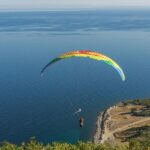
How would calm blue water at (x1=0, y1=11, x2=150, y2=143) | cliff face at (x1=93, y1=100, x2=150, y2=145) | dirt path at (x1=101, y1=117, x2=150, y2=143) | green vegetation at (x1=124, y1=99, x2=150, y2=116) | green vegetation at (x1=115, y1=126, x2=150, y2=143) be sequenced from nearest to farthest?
1. green vegetation at (x1=115, y1=126, x2=150, y2=143)
2. cliff face at (x1=93, y1=100, x2=150, y2=145)
3. dirt path at (x1=101, y1=117, x2=150, y2=143)
4. calm blue water at (x1=0, y1=11, x2=150, y2=143)
5. green vegetation at (x1=124, y1=99, x2=150, y2=116)

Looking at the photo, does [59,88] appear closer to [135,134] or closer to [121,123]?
[121,123]

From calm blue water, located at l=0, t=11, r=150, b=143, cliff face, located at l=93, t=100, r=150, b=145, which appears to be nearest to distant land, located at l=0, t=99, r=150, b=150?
cliff face, located at l=93, t=100, r=150, b=145

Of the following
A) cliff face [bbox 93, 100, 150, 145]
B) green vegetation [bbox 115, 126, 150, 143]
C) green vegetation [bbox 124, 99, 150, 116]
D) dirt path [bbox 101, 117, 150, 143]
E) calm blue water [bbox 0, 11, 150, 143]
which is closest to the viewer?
green vegetation [bbox 115, 126, 150, 143]

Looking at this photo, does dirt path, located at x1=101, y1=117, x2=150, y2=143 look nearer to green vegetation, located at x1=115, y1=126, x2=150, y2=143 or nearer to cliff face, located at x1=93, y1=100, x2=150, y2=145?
cliff face, located at x1=93, y1=100, x2=150, y2=145

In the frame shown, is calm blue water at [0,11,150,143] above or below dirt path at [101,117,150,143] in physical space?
above

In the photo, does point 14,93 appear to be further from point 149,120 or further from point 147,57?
point 147,57

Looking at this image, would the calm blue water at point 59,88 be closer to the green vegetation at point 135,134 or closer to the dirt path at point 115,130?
the dirt path at point 115,130

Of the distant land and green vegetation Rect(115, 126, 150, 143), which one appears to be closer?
green vegetation Rect(115, 126, 150, 143)

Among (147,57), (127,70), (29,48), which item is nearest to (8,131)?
(127,70)

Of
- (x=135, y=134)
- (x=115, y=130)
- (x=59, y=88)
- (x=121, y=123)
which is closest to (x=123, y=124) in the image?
(x=121, y=123)
